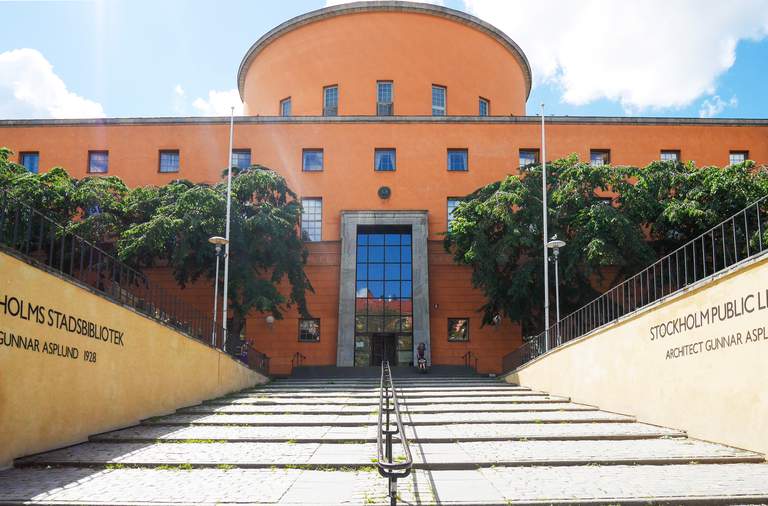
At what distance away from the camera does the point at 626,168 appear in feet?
87.6

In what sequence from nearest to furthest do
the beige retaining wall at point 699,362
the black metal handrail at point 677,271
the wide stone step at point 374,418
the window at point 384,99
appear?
the beige retaining wall at point 699,362 → the black metal handrail at point 677,271 → the wide stone step at point 374,418 → the window at point 384,99

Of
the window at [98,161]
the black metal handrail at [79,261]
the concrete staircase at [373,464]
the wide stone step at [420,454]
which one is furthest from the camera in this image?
the window at [98,161]

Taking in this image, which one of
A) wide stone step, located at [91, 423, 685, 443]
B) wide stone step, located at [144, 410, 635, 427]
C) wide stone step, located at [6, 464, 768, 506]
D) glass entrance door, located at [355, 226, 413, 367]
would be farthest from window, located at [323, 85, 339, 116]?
wide stone step, located at [6, 464, 768, 506]

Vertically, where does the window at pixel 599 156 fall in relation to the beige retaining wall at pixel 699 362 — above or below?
above

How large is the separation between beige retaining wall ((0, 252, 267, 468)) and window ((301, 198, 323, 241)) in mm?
17559

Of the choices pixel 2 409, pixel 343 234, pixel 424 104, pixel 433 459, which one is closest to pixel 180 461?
pixel 2 409

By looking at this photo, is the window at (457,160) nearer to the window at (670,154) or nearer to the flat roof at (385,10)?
the flat roof at (385,10)

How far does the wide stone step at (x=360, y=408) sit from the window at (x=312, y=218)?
17086 millimetres

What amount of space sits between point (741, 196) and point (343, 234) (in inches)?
629

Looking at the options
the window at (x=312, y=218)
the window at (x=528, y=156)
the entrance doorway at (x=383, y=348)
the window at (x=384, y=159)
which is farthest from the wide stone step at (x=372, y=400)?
the window at (x=528, y=156)

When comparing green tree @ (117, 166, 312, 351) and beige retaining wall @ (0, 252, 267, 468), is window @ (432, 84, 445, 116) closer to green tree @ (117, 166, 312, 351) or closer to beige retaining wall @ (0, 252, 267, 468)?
green tree @ (117, 166, 312, 351)

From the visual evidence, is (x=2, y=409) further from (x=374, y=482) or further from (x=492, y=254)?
(x=492, y=254)

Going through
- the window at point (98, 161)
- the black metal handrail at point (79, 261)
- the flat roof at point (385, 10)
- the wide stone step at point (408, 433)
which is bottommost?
the wide stone step at point (408, 433)

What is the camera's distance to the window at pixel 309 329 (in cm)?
3186
